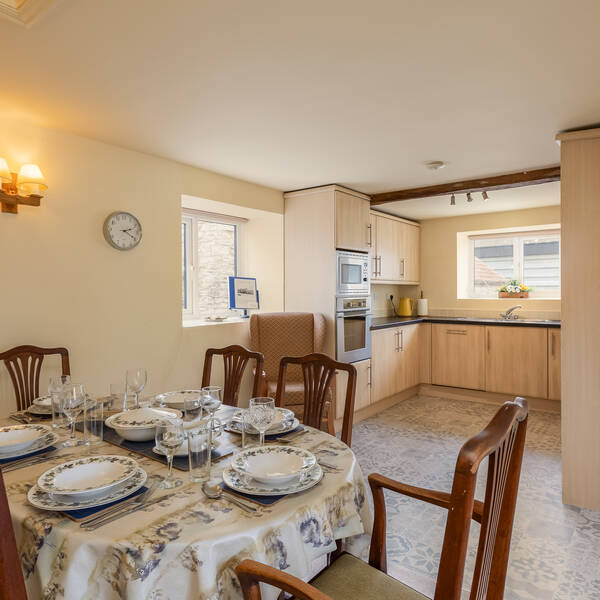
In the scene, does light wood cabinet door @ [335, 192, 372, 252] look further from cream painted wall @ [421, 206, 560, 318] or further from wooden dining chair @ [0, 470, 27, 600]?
wooden dining chair @ [0, 470, 27, 600]

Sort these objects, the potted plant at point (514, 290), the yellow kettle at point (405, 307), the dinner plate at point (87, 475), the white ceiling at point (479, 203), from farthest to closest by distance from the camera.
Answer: the yellow kettle at point (405, 307) < the potted plant at point (514, 290) < the white ceiling at point (479, 203) < the dinner plate at point (87, 475)

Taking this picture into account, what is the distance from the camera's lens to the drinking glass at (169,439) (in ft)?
3.98

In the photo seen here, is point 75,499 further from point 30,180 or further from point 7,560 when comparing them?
point 30,180

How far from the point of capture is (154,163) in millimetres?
3188

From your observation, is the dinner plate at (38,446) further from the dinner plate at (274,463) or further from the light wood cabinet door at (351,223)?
the light wood cabinet door at (351,223)

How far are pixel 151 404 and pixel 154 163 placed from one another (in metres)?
1.96

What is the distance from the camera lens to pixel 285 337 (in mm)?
3924

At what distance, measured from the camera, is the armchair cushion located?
117 cm

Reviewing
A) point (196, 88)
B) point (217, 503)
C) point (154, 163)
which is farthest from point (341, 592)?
point (154, 163)

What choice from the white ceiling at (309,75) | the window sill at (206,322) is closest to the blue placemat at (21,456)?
the white ceiling at (309,75)

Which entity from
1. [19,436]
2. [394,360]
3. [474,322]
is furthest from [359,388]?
[19,436]

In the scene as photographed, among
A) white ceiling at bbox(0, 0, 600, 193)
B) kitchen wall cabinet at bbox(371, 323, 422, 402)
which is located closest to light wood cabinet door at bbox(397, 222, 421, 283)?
kitchen wall cabinet at bbox(371, 323, 422, 402)

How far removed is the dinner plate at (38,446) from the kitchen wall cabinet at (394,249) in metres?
3.87

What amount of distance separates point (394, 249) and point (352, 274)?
4.18ft
